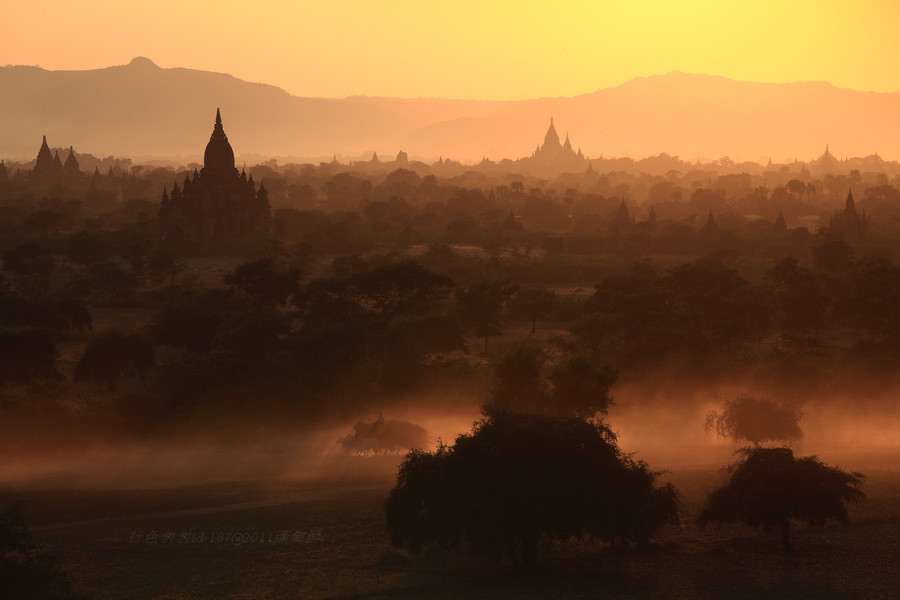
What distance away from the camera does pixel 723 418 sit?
36.0 m

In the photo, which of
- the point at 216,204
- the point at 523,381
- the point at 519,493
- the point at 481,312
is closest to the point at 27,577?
the point at 519,493

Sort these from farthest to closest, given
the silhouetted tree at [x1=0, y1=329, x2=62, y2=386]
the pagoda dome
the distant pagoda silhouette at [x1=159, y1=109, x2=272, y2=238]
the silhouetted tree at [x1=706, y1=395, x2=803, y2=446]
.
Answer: the pagoda dome < the distant pagoda silhouette at [x1=159, y1=109, x2=272, y2=238] < the silhouetted tree at [x1=0, y1=329, x2=62, y2=386] < the silhouetted tree at [x1=706, y1=395, x2=803, y2=446]

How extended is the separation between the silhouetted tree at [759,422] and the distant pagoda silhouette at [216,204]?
6002 centimetres

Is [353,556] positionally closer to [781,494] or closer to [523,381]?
[781,494]

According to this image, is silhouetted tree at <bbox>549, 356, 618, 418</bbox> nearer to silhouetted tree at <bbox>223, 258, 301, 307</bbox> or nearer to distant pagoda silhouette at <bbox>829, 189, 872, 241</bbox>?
silhouetted tree at <bbox>223, 258, 301, 307</bbox>

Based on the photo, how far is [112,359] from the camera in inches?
1619

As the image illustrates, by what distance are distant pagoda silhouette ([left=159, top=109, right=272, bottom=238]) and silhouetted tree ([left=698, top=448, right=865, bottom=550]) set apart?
6793cm

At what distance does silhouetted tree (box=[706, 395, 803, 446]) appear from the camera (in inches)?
1357

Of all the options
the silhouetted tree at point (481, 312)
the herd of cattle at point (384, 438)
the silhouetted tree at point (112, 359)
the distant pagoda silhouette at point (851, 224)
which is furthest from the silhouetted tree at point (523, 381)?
the distant pagoda silhouette at point (851, 224)

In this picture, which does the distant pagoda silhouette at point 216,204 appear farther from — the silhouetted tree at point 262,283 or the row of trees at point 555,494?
the row of trees at point 555,494

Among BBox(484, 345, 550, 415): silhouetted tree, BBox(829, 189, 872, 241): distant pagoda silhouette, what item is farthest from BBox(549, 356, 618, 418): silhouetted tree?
BBox(829, 189, 872, 241): distant pagoda silhouette

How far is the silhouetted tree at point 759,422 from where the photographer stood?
113 ft

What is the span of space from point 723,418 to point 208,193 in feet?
201

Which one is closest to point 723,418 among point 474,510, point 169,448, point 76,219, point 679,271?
point 474,510
